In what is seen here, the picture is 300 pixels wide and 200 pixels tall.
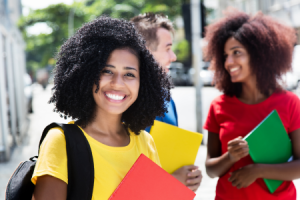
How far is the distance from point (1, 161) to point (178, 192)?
5345 mm

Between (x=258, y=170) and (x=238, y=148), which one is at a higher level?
(x=238, y=148)

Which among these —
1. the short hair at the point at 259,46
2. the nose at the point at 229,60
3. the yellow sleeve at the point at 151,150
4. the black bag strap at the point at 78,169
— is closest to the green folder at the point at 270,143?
the short hair at the point at 259,46

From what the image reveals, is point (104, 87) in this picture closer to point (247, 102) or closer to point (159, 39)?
point (159, 39)

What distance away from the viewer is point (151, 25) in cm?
228

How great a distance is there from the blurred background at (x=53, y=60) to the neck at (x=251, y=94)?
8.9 inches

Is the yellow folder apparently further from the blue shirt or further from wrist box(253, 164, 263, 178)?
wrist box(253, 164, 263, 178)

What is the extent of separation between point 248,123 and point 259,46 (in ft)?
1.73

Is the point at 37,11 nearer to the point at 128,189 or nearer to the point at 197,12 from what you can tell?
the point at 197,12

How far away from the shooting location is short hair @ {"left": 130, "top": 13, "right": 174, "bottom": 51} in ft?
7.34

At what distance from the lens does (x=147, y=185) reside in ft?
4.84

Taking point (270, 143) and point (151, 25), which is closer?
point (270, 143)

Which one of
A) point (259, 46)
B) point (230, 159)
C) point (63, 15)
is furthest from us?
point (63, 15)

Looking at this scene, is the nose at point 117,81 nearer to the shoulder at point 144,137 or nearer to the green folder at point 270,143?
the shoulder at point 144,137

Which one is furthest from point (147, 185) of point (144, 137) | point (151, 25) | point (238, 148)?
point (151, 25)
